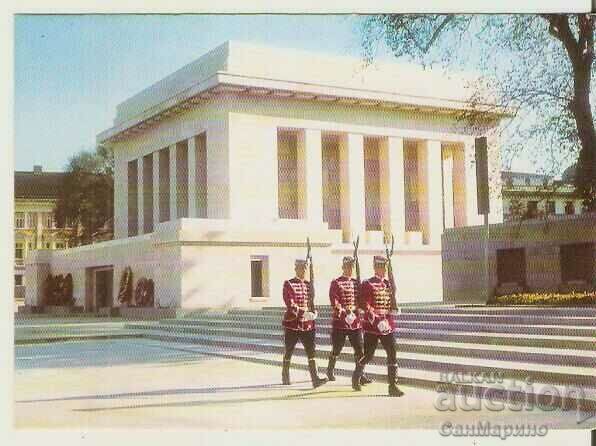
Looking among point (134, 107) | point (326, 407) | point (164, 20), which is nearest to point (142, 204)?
point (134, 107)

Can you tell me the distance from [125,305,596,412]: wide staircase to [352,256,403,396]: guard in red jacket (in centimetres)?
92

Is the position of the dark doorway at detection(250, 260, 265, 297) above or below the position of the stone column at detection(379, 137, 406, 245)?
below

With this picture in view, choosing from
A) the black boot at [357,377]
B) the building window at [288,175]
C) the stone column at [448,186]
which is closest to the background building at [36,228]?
the building window at [288,175]

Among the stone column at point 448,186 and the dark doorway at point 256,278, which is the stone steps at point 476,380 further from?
the stone column at point 448,186

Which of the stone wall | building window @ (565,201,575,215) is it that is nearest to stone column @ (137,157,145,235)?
the stone wall

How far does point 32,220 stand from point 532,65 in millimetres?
38823

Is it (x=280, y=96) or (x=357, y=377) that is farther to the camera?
(x=280, y=96)

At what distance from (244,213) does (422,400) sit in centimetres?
2363

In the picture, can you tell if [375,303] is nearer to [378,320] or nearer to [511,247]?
[378,320]

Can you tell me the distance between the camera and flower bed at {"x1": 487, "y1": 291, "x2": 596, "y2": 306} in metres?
16.6

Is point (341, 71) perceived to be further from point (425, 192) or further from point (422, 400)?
point (422, 400)

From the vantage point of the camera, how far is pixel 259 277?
3072cm

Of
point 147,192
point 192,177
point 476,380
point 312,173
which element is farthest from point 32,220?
point 476,380

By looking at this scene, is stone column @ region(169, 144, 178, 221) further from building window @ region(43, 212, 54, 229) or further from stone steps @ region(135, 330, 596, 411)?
stone steps @ region(135, 330, 596, 411)
